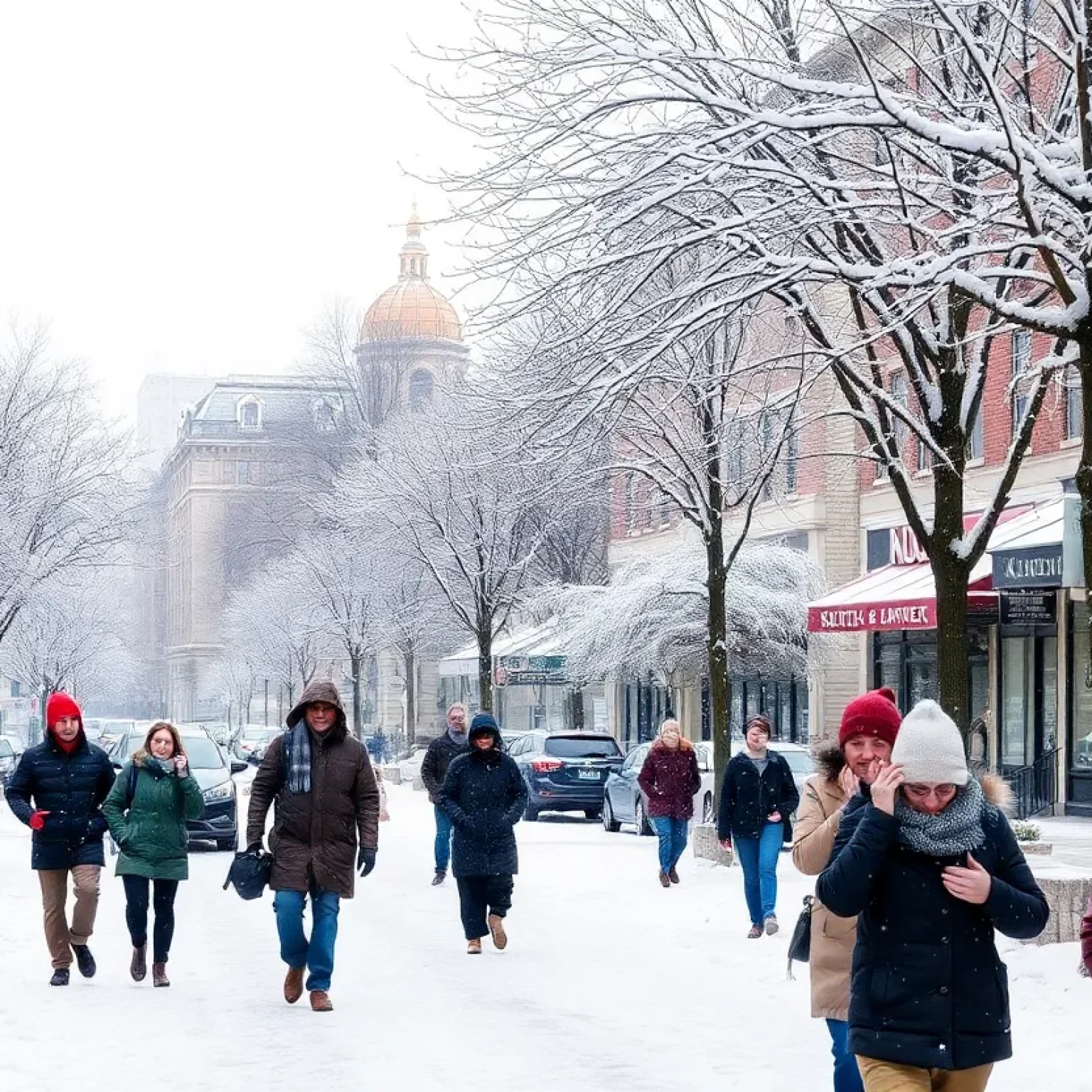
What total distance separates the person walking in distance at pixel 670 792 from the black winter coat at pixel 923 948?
1308 cm

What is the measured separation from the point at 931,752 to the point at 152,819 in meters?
7.38

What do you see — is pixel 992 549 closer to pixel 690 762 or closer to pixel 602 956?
pixel 690 762

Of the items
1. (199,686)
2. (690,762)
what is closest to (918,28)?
(690,762)

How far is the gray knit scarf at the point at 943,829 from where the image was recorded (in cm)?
530

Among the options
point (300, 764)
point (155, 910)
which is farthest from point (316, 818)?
point (155, 910)

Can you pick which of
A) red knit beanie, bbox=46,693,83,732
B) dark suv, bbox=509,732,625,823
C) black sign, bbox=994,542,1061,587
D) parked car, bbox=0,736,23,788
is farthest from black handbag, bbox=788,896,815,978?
parked car, bbox=0,736,23,788

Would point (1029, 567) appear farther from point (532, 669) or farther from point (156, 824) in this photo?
point (532, 669)

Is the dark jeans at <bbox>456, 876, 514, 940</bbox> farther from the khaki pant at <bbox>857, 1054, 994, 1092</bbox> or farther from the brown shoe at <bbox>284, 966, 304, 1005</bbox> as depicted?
the khaki pant at <bbox>857, 1054, 994, 1092</bbox>

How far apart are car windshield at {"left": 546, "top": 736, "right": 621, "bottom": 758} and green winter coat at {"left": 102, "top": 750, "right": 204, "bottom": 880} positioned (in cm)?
1960

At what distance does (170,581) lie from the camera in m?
140

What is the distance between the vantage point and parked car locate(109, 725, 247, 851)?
80.3 ft

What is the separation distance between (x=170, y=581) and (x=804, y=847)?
446 ft

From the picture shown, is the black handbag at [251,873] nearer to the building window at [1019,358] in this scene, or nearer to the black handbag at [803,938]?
the black handbag at [803,938]

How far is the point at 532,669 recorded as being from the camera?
42.0 m
